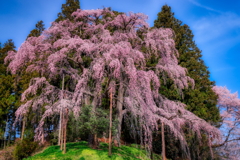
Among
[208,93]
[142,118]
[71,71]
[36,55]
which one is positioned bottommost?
[142,118]


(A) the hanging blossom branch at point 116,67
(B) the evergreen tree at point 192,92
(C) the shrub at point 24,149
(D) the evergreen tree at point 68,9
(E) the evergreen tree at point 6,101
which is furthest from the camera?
(D) the evergreen tree at point 68,9

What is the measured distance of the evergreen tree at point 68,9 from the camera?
2325 cm

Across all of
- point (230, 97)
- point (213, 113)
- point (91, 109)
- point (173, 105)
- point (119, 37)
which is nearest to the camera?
point (91, 109)

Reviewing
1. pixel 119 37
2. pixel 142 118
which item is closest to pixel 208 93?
pixel 142 118

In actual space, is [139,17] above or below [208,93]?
above

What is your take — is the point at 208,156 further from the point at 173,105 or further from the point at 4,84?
the point at 4,84

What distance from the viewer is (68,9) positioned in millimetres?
23594

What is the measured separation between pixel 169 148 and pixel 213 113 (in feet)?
17.5

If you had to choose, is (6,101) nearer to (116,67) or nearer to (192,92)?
(116,67)

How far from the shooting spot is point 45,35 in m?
15.9

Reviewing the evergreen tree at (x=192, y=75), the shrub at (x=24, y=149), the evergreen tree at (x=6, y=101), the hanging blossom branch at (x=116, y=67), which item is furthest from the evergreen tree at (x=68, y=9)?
the shrub at (x=24, y=149)

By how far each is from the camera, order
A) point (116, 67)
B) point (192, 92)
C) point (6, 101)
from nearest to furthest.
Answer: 1. point (116, 67)
2. point (192, 92)
3. point (6, 101)

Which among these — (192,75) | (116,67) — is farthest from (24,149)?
(192,75)

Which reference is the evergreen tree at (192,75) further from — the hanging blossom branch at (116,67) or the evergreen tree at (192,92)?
the hanging blossom branch at (116,67)
